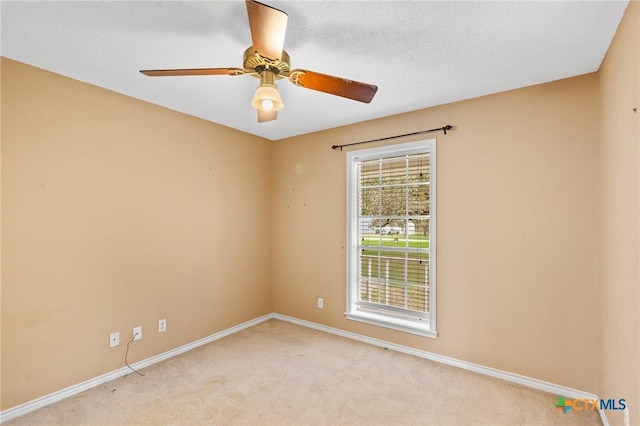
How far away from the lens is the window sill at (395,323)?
10.0ft

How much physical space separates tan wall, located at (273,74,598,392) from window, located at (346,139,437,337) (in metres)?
0.13

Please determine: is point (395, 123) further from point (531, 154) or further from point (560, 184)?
point (560, 184)

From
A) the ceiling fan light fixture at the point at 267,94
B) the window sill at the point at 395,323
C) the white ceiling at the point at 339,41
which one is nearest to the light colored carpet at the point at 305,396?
the window sill at the point at 395,323

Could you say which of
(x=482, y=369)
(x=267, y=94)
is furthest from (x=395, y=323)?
(x=267, y=94)

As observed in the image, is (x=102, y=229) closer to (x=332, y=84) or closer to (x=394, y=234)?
(x=332, y=84)

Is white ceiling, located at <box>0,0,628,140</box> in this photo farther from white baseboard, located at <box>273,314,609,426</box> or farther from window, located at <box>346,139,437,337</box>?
white baseboard, located at <box>273,314,609,426</box>

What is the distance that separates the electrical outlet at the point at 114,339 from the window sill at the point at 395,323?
226cm

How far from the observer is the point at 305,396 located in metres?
2.39

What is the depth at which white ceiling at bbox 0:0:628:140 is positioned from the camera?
1628 millimetres

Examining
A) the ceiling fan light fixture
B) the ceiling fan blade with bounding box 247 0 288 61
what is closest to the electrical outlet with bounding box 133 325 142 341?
the ceiling fan light fixture

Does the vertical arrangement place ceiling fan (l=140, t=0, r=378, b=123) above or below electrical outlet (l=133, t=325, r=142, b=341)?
above

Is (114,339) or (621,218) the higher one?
(621,218)

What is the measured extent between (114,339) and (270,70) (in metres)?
2.59

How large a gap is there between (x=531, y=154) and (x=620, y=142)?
30.9 inches
